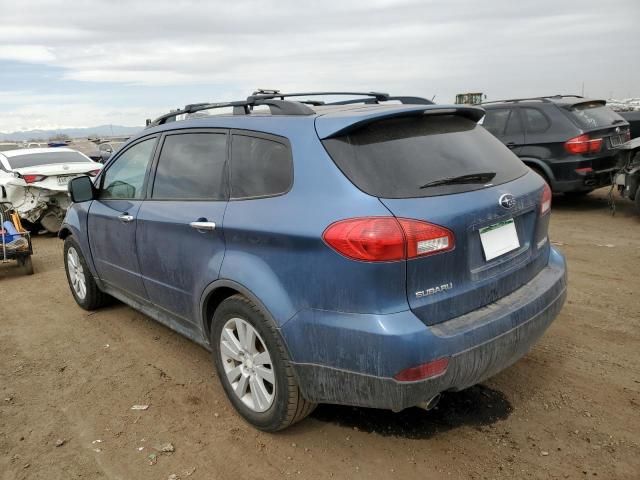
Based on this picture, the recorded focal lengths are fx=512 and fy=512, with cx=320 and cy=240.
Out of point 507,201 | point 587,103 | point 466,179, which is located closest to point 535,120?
point 587,103

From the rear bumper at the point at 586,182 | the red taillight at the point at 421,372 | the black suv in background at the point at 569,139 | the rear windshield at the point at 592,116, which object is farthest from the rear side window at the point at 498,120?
the red taillight at the point at 421,372

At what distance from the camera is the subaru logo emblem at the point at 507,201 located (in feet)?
8.44

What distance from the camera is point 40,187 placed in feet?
28.8

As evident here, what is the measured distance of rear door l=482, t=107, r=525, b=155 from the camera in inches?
334

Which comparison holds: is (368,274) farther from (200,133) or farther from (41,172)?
(41,172)

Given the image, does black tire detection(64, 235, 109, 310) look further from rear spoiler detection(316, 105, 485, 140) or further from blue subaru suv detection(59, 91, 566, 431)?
rear spoiler detection(316, 105, 485, 140)

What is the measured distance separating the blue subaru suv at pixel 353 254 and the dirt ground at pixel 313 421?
29 cm

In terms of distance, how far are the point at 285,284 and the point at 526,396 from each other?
5.63 feet

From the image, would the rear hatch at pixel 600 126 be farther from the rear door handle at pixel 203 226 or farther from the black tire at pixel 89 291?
the black tire at pixel 89 291

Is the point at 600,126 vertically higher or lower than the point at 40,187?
higher

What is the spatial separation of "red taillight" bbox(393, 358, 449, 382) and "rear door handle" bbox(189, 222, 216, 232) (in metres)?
1.33

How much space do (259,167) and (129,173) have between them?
1696mm

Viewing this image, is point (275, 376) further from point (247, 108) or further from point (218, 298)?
point (247, 108)

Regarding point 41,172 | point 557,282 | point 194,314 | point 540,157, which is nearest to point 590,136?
Result: point 540,157
